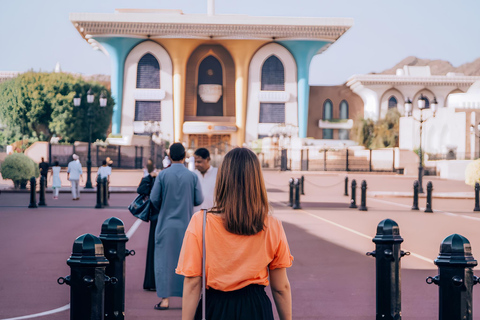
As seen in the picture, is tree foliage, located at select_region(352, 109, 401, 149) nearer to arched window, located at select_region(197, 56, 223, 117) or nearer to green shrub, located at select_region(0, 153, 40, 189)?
arched window, located at select_region(197, 56, 223, 117)

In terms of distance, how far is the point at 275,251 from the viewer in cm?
349

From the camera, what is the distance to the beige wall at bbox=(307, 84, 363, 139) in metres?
88.3

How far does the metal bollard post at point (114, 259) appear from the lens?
18.0 ft

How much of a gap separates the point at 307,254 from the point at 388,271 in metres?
5.45

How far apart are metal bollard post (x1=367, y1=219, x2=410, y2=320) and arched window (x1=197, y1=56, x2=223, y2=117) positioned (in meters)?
78.1

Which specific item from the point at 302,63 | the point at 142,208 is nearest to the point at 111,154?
the point at 302,63

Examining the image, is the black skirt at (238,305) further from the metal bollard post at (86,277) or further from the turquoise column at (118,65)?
the turquoise column at (118,65)

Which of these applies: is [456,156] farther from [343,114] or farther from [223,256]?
[223,256]

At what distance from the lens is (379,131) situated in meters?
66.2

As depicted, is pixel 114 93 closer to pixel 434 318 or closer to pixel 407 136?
pixel 407 136

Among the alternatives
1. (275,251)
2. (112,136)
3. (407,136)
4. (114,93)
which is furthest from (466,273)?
(114,93)

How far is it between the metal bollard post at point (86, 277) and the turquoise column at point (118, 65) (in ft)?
247

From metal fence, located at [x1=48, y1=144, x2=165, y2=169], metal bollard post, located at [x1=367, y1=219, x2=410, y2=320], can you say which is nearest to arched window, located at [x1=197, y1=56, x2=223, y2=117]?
metal fence, located at [x1=48, y1=144, x2=165, y2=169]

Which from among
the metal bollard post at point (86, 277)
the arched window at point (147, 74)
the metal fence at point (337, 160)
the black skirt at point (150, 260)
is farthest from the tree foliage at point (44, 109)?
the metal bollard post at point (86, 277)
